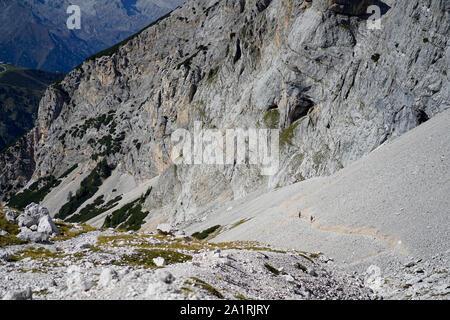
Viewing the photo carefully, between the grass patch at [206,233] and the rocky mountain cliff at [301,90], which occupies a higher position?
the rocky mountain cliff at [301,90]

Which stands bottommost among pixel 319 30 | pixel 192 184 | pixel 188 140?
pixel 192 184

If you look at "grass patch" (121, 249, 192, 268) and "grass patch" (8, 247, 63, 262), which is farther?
"grass patch" (121, 249, 192, 268)

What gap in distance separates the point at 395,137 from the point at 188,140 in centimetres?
8787

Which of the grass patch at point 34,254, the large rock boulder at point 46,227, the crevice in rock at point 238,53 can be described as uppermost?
the crevice in rock at point 238,53

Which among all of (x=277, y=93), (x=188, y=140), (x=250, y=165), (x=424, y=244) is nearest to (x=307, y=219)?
(x=424, y=244)

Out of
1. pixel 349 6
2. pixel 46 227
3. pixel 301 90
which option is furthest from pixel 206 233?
pixel 349 6

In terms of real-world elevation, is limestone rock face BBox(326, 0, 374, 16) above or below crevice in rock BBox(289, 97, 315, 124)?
above

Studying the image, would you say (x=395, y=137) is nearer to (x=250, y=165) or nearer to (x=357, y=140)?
(x=357, y=140)

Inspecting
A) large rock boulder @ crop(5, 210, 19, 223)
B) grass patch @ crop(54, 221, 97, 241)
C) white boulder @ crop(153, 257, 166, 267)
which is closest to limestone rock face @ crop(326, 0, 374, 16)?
grass patch @ crop(54, 221, 97, 241)

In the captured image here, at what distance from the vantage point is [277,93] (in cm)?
10562

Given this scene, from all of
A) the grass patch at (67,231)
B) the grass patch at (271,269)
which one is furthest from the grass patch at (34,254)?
the grass patch at (271,269)

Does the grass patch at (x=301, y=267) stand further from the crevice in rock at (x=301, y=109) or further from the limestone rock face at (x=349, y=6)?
the limestone rock face at (x=349, y=6)

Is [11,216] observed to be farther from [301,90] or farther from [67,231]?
[301,90]

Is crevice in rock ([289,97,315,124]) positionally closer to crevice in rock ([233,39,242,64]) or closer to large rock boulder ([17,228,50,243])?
crevice in rock ([233,39,242,64])
